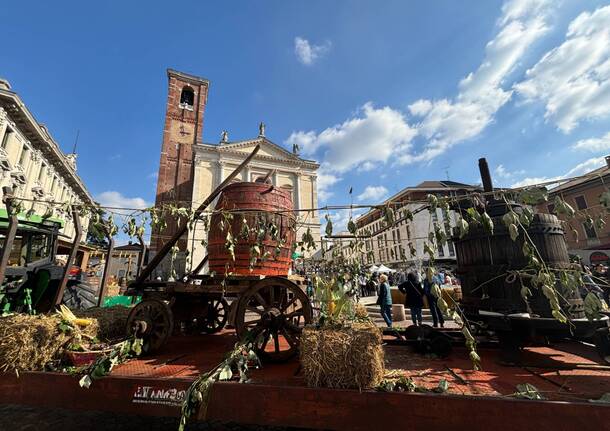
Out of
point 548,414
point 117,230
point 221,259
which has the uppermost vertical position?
point 117,230

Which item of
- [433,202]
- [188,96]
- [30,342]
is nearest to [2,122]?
[188,96]

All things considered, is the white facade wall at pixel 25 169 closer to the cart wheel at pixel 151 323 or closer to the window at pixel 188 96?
the window at pixel 188 96

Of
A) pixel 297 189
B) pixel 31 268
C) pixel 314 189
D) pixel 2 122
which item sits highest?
pixel 314 189

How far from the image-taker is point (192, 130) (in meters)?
39.0

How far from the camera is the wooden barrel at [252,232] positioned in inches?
182

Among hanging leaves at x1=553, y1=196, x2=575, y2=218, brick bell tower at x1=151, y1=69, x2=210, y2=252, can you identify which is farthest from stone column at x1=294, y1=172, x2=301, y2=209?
hanging leaves at x1=553, y1=196, x2=575, y2=218

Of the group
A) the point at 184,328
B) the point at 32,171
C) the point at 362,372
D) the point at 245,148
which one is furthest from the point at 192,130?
the point at 362,372

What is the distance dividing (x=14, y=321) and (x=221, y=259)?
2.57 meters

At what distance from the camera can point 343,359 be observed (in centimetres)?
261

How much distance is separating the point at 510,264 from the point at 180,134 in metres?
41.7

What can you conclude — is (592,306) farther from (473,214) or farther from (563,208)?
(473,214)

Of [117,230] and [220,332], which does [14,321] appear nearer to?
[117,230]

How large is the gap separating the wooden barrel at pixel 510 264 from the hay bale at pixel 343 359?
2.11 meters

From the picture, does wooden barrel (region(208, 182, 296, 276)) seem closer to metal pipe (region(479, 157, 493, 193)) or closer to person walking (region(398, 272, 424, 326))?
metal pipe (region(479, 157, 493, 193))
